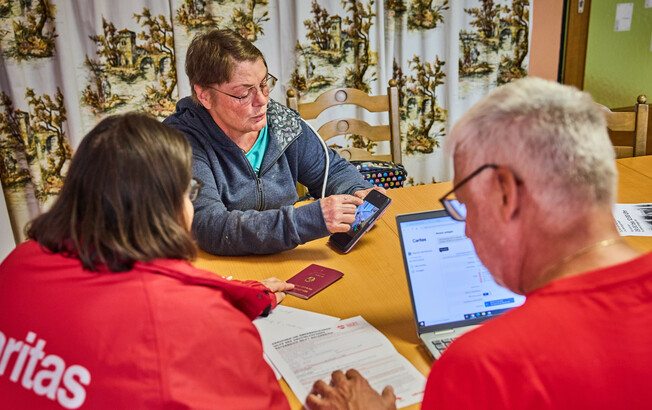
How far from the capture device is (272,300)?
4.25 feet

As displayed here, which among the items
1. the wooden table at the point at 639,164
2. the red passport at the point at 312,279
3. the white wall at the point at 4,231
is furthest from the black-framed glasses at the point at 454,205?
the white wall at the point at 4,231

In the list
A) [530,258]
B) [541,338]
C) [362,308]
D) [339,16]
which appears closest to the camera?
[541,338]

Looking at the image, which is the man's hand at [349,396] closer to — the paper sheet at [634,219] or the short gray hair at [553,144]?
the short gray hair at [553,144]

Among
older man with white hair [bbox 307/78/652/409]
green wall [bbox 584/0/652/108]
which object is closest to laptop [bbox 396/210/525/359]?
older man with white hair [bbox 307/78/652/409]

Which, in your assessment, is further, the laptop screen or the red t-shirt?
the laptop screen

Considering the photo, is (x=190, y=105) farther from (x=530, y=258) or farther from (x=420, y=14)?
(x=420, y=14)

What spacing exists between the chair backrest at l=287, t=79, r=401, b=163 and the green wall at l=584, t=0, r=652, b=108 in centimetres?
171

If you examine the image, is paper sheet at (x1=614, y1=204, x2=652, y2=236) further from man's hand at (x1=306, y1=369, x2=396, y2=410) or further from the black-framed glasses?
man's hand at (x1=306, y1=369, x2=396, y2=410)

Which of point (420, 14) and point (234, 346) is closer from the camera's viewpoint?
point (234, 346)

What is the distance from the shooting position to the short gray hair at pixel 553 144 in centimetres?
72

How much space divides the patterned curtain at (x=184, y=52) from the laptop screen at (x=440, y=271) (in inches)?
69.1

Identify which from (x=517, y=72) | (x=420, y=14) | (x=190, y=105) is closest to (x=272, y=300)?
(x=190, y=105)

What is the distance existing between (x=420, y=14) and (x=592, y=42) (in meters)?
1.12

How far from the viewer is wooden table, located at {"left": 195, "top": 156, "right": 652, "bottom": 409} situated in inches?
47.3
